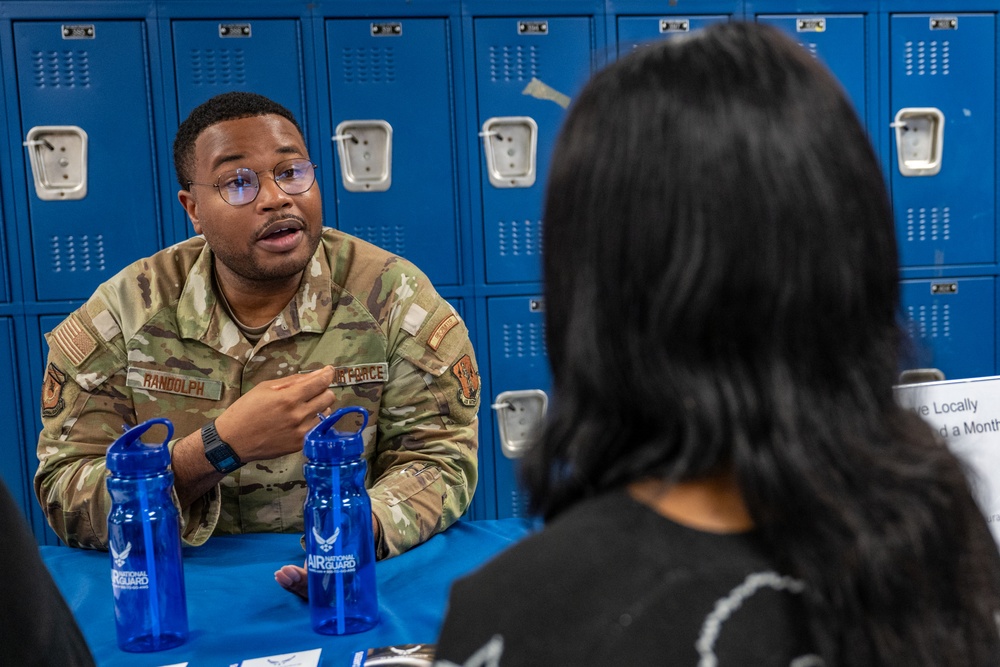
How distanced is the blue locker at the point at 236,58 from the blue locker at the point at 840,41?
1692 millimetres

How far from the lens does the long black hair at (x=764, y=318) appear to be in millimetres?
529

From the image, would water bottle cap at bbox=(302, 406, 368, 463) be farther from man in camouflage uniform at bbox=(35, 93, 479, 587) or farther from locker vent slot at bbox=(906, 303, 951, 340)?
locker vent slot at bbox=(906, 303, 951, 340)

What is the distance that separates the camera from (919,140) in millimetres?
3467

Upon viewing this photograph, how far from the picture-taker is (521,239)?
3.30 meters

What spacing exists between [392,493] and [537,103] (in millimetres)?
2041

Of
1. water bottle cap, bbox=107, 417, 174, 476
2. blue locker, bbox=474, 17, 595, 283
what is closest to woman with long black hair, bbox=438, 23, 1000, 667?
water bottle cap, bbox=107, 417, 174, 476

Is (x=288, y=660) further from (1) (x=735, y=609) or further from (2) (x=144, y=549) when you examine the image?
(1) (x=735, y=609)

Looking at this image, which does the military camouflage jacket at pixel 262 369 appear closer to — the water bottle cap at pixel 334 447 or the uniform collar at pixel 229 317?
the uniform collar at pixel 229 317

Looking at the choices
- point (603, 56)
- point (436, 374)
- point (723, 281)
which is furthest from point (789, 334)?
point (436, 374)

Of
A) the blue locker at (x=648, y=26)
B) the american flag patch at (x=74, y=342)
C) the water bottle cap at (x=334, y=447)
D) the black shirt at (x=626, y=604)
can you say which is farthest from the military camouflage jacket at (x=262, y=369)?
the blue locker at (x=648, y=26)

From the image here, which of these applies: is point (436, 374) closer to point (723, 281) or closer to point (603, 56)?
point (603, 56)

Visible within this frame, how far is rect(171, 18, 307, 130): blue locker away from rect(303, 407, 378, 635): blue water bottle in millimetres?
2236

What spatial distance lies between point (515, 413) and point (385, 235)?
2.59 ft

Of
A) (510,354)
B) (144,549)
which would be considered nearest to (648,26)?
(510,354)
